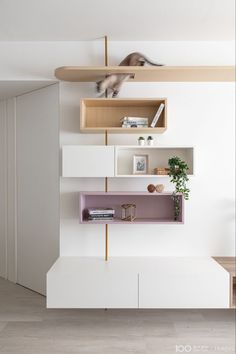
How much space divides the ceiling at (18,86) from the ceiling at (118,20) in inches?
14.5

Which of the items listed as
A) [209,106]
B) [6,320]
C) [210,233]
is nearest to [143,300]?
[210,233]

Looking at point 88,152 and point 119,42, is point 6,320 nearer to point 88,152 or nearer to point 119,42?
point 88,152

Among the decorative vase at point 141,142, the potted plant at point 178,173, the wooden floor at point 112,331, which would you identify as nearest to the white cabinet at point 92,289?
the wooden floor at point 112,331

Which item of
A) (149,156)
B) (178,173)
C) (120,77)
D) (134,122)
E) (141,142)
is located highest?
(120,77)

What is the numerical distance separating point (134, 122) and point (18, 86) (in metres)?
1.24

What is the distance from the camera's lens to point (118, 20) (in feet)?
8.66

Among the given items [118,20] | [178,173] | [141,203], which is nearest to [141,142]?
[178,173]

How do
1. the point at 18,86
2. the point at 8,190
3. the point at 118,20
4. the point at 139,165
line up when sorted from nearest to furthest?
the point at 118,20, the point at 139,165, the point at 18,86, the point at 8,190

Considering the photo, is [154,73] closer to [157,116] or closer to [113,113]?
[157,116]

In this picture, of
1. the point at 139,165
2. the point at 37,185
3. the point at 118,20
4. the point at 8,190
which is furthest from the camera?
the point at 8,190

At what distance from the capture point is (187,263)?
2803 mm

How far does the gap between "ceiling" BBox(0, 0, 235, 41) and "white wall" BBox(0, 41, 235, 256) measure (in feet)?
0.37

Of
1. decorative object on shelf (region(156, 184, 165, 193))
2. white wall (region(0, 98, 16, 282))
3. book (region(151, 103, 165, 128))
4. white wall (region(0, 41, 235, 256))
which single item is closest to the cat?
white wall (region(0, 41, 235, 256))

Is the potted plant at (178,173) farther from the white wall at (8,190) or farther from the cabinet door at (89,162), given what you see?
the white wall at (8,190)
